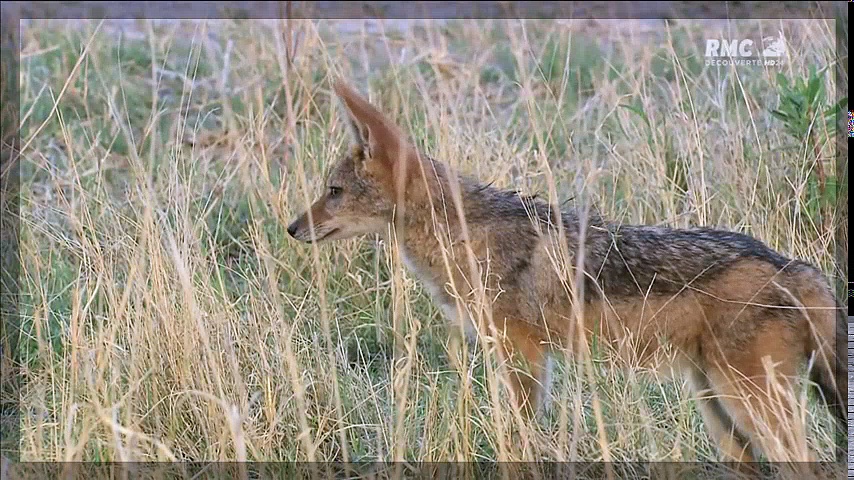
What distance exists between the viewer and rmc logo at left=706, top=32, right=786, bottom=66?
5648 mm


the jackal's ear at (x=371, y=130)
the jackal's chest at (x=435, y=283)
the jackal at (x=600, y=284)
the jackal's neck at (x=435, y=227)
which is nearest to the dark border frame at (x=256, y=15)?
the jackal at (x=600, y=284)

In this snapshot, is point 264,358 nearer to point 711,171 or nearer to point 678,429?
point 678,429

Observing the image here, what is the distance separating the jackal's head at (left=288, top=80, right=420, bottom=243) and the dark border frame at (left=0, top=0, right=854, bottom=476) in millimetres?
1033

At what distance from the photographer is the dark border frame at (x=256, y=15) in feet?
14.7

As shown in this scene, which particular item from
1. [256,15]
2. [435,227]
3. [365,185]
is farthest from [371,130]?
[256,15]

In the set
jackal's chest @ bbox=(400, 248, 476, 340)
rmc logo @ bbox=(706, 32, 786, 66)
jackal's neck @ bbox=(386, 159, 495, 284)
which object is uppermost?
rmc logo @ bbox=(706, 32, 786, 66)

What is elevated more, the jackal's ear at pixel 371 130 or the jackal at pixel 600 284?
the jackal's ear at pixel 371 130

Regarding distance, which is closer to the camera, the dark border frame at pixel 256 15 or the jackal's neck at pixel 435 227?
the jackal's neck at pixel 435 227

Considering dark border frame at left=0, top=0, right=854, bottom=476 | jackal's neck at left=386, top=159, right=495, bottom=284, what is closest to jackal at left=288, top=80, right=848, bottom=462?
jackal's neck at left=386, top=159, right=495, bottom=284

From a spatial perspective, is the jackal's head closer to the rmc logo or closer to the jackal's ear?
the jackal's ear

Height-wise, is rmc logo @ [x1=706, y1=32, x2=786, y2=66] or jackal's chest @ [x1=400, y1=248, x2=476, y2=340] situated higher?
rmc logo @ [x1=706, y1=32, x2=786, y2=66]

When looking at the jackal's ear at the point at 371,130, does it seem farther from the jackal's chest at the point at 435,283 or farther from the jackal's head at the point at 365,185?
the jackal's chest at the point at 435,283

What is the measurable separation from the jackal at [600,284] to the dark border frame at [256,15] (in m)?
0.28

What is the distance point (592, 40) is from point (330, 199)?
3.54 meters
